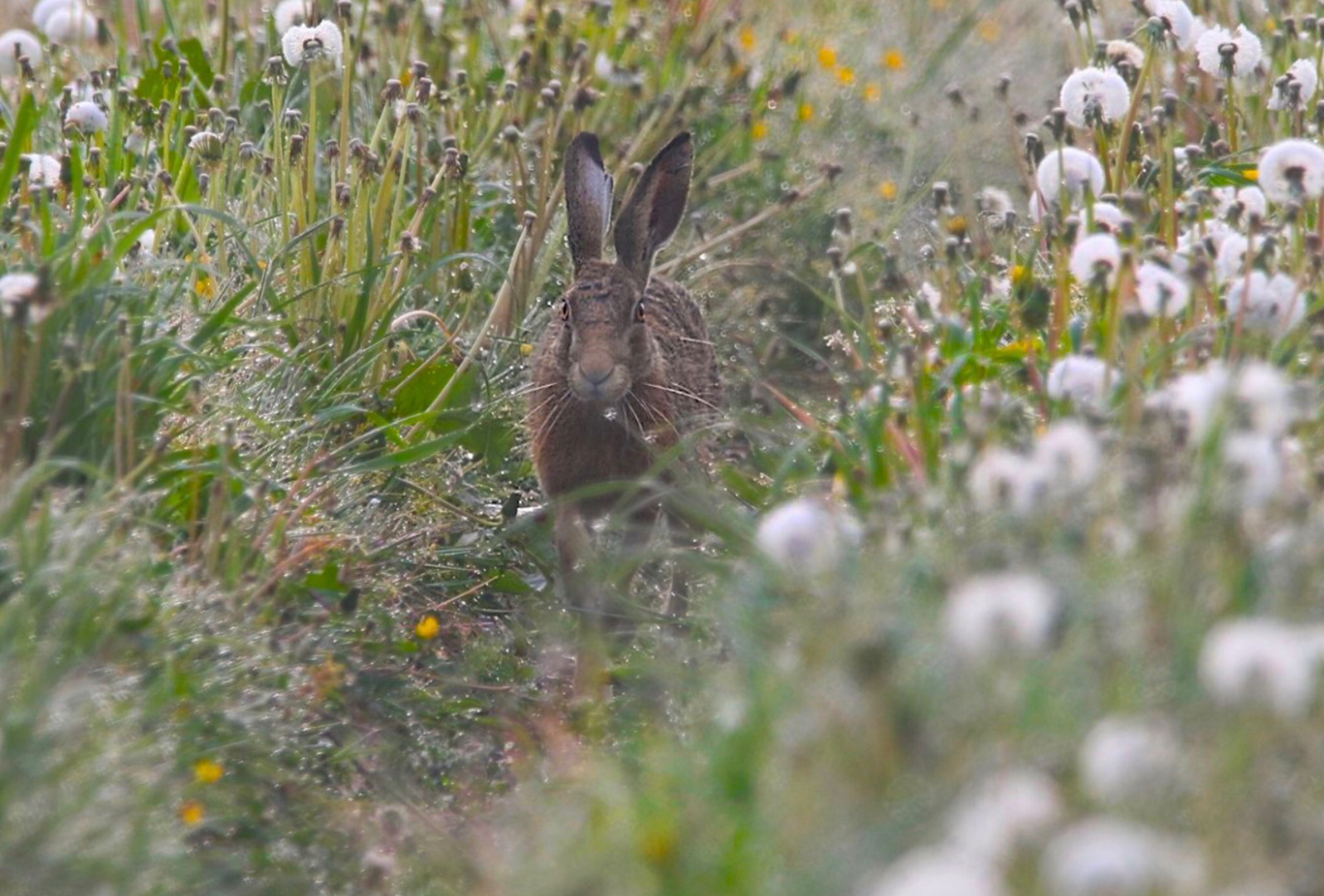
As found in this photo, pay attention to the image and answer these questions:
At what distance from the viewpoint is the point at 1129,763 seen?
2242 millimetres

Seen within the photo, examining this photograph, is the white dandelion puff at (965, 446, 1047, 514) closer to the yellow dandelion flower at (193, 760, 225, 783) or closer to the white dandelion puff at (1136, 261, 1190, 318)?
the white dandelion puff at (1136, 261, 1190, 318)

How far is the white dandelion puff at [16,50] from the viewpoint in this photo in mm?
5816

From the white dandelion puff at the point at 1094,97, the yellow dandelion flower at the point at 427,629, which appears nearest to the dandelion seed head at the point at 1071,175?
the white dandelion puff at the point at 1094,97

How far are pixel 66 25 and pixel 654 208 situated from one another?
6.83ft

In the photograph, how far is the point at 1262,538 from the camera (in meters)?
3.06

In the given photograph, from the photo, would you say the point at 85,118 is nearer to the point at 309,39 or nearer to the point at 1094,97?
the point at 309,39

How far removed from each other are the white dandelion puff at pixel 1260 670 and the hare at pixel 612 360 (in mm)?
2794

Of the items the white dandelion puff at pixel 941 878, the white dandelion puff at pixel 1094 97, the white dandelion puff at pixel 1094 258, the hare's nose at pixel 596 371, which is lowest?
the white dandelion puff at pixel 941 878

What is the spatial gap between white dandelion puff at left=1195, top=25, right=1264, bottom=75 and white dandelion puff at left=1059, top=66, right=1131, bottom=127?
1.38ft

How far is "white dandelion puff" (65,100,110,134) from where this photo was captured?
214 inches

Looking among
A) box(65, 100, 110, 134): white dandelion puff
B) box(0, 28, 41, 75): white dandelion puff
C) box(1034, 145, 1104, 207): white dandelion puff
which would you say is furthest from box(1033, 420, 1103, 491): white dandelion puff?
box(0, 28, 41, 75): white dandelion puff

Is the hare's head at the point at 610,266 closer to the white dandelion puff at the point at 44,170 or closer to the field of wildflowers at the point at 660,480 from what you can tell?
the field of wildflowers at the point at 660,480

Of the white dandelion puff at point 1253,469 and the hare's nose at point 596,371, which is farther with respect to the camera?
the hare's nose at point 596,371

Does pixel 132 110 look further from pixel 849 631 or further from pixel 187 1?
pixel 849 631
